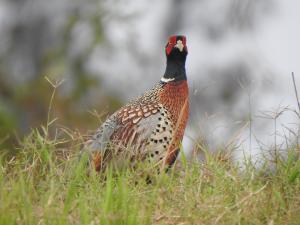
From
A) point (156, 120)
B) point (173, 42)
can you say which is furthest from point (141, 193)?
point (173, 42)

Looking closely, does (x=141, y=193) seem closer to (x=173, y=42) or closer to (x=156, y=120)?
(x=156, y=120)

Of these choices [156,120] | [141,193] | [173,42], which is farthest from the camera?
[173,42]

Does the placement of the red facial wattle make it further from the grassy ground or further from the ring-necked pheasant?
the grassy ground

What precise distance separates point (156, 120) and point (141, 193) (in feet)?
5.72

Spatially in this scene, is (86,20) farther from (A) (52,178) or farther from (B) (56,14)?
(A) (52,178)

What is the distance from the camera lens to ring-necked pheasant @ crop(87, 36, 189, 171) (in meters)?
6.27

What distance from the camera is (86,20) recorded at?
15070 mm

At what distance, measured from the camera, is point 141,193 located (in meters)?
4.91

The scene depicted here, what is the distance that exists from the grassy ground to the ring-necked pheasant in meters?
0.83

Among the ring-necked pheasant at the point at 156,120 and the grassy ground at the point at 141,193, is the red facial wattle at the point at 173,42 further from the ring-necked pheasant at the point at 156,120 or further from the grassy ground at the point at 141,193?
the grassy ground at the point at 141,193

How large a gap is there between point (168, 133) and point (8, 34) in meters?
8.43

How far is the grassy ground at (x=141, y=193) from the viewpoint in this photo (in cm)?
457

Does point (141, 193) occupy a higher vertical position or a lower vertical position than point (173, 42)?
lower

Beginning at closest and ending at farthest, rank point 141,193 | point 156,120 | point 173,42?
point 141,193
point 156,120
point 173,42
